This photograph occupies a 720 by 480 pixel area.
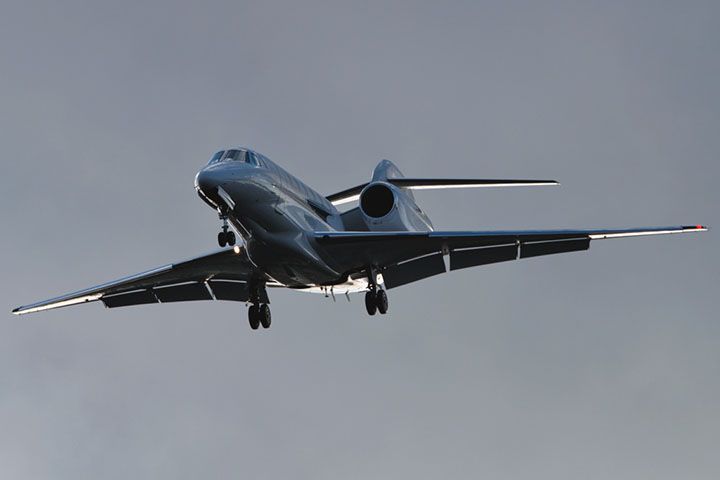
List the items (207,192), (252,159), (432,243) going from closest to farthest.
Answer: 1. (207,192)
2. (252,159)
3. (432,243)

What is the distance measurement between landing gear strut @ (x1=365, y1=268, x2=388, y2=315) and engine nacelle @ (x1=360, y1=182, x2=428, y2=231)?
212cm

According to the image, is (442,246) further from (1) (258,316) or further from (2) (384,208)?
(1) (258,316)

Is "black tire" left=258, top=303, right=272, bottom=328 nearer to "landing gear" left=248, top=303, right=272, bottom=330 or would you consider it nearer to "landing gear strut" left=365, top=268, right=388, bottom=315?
"landing gear" left=248, top=303, right=272, bottom=330

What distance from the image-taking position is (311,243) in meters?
27.9

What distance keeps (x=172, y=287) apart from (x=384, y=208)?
737 centimetres

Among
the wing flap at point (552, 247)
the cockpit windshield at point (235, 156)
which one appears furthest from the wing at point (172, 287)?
the wing flap at point (552, 247)

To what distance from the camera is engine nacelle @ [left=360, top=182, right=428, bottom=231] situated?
3161 centimetres

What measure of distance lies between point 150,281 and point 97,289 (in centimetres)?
184

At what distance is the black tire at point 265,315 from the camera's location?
1201 inches

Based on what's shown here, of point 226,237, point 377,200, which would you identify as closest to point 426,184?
point 377,200

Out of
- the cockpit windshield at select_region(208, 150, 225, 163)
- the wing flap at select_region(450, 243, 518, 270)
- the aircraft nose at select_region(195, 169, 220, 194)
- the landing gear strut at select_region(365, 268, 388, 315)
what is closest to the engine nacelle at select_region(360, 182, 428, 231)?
the landing gear strut at select_region(365, 268, 388, 315)

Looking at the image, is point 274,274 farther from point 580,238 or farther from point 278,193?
point 580,238

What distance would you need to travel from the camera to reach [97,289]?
3322cm

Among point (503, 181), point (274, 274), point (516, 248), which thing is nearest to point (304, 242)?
point (274, 274)
